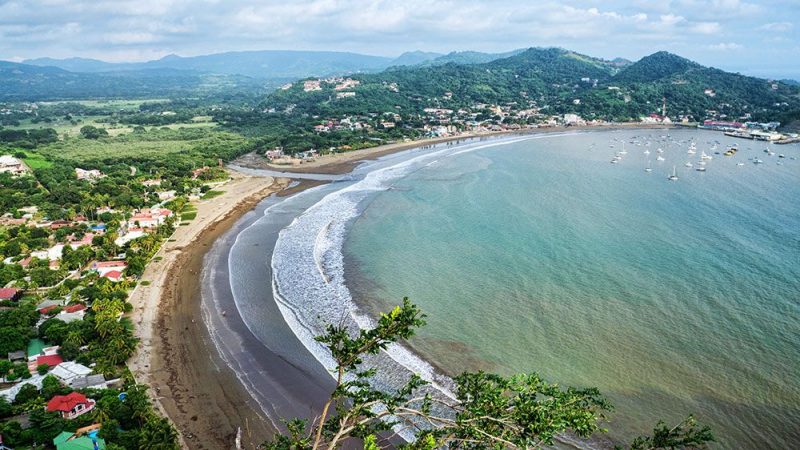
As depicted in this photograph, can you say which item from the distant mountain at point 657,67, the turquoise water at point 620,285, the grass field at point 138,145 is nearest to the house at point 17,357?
the turquoise water at point 620,285

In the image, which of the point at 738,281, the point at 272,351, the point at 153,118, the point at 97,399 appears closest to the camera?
the point at 97,399

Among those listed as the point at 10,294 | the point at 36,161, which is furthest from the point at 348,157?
the point at 10,294

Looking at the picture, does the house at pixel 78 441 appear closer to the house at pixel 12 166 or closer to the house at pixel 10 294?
the house at pixel 10 294

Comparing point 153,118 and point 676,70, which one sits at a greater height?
point 676,70

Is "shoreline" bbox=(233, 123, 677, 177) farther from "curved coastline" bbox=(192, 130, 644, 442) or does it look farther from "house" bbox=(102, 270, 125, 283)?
"house" bbox=(102, 270, 125, 283)

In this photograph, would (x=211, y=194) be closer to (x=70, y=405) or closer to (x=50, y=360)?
(x=50, y=360)

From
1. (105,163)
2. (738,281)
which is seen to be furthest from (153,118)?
(738,281)

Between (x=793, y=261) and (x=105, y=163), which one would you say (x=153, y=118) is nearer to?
(x=105, y=163)

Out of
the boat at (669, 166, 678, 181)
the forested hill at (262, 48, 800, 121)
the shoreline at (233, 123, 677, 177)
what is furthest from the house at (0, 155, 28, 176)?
the boat at (669, 166, 678, 181)
